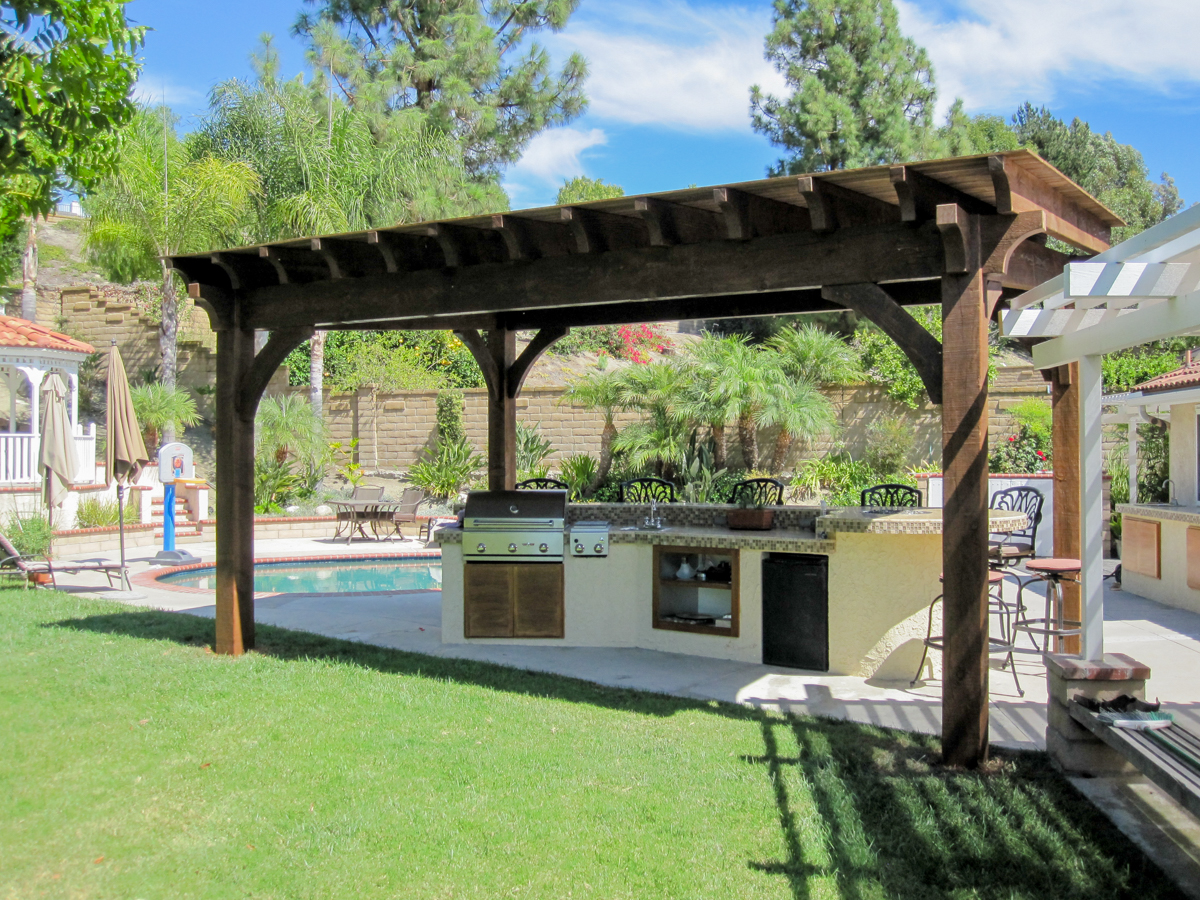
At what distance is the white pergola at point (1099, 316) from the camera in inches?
149

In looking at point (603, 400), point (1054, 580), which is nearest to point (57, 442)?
point (603, 400)

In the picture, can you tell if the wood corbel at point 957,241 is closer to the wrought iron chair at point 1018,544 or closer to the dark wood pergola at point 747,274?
the dark wood pergola at point 747,274

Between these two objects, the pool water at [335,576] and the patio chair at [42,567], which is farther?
the pool water at [335,576]

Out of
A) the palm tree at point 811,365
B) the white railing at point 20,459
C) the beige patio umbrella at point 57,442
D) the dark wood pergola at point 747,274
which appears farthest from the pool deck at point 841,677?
the palm tree at point 811,365

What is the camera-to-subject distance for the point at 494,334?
9.26 m

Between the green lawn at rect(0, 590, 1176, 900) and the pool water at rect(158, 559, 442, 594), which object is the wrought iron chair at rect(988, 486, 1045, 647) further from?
the pool water at rect(158, 559, 442, 594)

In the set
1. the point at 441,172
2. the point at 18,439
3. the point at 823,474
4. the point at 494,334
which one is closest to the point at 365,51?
the point at 441,172

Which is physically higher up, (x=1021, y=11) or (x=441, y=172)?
(x=1021, y=11)

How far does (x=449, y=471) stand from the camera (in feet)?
60.6

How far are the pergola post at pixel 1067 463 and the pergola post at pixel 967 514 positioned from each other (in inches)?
79.8

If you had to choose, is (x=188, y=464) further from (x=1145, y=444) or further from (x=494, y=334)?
(x=1145, y=444)

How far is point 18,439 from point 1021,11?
27406 millimetres

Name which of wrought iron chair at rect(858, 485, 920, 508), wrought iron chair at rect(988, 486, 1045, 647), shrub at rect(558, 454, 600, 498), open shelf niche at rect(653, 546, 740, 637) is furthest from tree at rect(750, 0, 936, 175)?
open shelf niche at rect(653, 546, 740, 637)

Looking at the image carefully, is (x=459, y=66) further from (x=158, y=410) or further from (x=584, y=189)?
(x=584, y=189)
